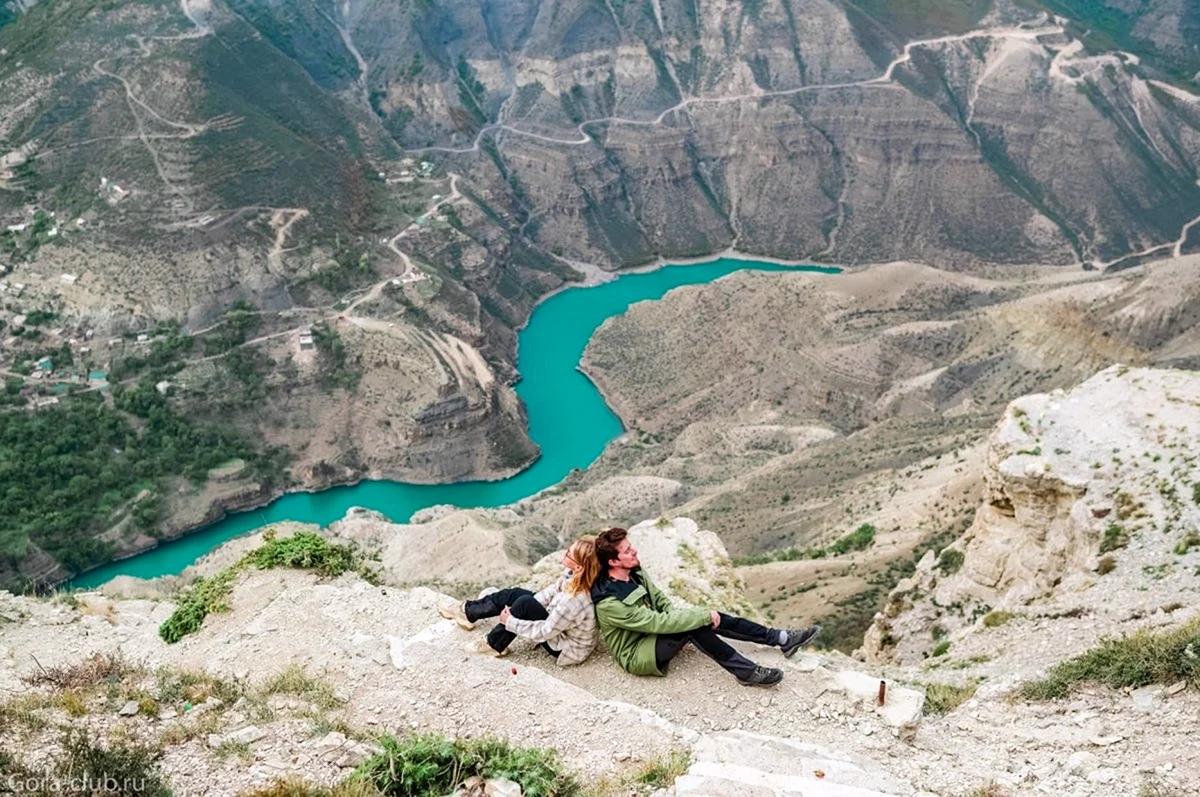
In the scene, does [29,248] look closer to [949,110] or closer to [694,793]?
[694,793]

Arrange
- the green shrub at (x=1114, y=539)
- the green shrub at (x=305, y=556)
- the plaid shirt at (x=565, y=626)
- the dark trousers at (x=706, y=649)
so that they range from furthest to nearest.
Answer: the green shrub at (x=1114, y=539) → the green shrub at (x=305, y=556) → the plaid shirt at (x=565, y=626) → the dark trousers at (x=706, y=649)

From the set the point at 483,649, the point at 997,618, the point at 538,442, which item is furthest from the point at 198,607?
the point at 538,442

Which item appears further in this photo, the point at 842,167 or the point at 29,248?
the point at 842,167

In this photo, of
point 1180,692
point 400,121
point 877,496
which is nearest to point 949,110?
point 400,121

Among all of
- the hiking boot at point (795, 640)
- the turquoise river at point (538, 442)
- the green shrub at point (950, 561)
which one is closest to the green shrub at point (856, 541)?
the green shrub at point (950, 561)

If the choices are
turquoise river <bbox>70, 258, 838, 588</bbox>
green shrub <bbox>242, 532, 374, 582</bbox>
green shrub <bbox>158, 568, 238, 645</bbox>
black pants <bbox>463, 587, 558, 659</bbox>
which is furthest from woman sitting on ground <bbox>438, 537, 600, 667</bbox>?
turquoise river <bbox>70, 258, 838, 588</bbox>

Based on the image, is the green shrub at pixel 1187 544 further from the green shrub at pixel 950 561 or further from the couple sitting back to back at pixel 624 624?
the couple sitting back to back at pixel 624 624
